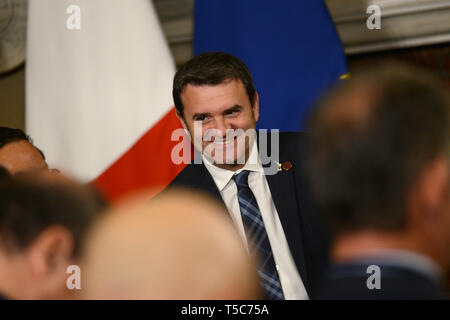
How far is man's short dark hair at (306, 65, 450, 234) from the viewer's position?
2.10ft

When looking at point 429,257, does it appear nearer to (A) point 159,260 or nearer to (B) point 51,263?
(A) point 159,260

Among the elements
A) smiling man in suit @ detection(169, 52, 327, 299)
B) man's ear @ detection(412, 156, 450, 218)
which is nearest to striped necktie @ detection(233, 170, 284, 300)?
smiling man in suit @ detection(169, 52, 327, 299)

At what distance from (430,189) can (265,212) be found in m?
1.05

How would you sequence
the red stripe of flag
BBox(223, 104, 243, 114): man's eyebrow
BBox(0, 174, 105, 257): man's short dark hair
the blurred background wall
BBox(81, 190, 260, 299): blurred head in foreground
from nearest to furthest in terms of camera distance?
BBox(81, 190, 260, 299): blurred head in foreground, BBox(0, 174, 105, 257): man's short dark hair, BBox(223, 104, 243, 114): man's eyebrow, the red stripe of flag, the blurred background wall

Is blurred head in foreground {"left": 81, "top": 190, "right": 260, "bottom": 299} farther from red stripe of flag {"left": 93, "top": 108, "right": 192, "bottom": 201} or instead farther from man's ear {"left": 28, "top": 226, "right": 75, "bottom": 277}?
red stripe of flag {"left": 93, "top": 108, "right": 192, "bottom": 201}

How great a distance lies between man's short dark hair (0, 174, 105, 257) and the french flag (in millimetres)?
1446

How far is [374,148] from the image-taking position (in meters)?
0.64

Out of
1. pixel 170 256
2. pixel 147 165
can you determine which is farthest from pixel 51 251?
pixel 147 165

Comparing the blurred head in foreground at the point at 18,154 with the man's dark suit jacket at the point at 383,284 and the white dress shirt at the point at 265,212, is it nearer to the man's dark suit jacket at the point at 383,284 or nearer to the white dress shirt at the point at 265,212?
the white dress shirt at the point at 265,212

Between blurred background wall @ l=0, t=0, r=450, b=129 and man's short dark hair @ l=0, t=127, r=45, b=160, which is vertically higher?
blurred background wall @ l=0, t=0, r=450, b=129

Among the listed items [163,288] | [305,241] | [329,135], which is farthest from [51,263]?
[305,241]

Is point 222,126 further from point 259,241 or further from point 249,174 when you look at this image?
point 259,241

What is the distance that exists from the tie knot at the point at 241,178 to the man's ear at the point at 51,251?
0.94 meters

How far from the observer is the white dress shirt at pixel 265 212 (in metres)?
1.57
